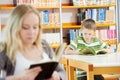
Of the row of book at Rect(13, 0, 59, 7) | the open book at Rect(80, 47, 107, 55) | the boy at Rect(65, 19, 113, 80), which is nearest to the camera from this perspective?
the open book at Rect(80, 47, 107, 55)

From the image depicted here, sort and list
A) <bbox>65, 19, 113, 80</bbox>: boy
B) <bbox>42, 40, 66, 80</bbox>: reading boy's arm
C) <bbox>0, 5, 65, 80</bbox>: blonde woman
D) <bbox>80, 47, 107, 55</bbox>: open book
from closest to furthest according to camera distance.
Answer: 1. <bbox>0, 5, 65, 80</bbox>: blonde woman
2. <bbox>42, 40, 66, 80</bbox>: reading boy's arm
3. <bbox>80, 47, 107, 55</bbox>: open book
4. <bbox>65, 19, 113, 80</bbox>: boy

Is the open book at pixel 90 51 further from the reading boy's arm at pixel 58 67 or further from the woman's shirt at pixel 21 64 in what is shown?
the woman's shirt at pixel 21 64

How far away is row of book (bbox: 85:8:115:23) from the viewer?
5133 millimetres

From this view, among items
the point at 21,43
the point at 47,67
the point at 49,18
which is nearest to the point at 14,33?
the point at 21,43

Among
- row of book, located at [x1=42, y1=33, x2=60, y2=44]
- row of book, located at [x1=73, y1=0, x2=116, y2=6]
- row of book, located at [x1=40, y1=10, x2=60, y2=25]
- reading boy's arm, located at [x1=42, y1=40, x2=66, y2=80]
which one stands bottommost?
row of book, located at [x1=42, y1=33, x2=60, y2=44]

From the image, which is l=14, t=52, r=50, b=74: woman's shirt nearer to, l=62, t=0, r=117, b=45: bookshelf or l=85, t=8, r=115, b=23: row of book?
l=62, t=0, r=117, b=45: bookshelf

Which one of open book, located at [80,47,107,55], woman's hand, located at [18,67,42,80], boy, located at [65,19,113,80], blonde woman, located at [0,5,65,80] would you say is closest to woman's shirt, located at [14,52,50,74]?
blonde woman, located at [0,5,65,80]

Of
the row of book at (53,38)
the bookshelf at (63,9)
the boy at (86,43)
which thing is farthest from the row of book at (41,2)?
the boy at (86,43)

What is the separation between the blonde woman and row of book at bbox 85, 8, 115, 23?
3486 millimetres

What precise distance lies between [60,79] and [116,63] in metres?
0.89

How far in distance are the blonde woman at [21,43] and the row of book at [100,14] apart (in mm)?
3486

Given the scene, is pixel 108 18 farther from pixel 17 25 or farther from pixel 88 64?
pixel 17 25

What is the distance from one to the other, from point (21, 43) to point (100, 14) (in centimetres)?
364

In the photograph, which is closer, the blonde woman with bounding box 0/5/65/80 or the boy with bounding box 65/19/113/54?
the blonde woman with bounding box 0/5/65/80
